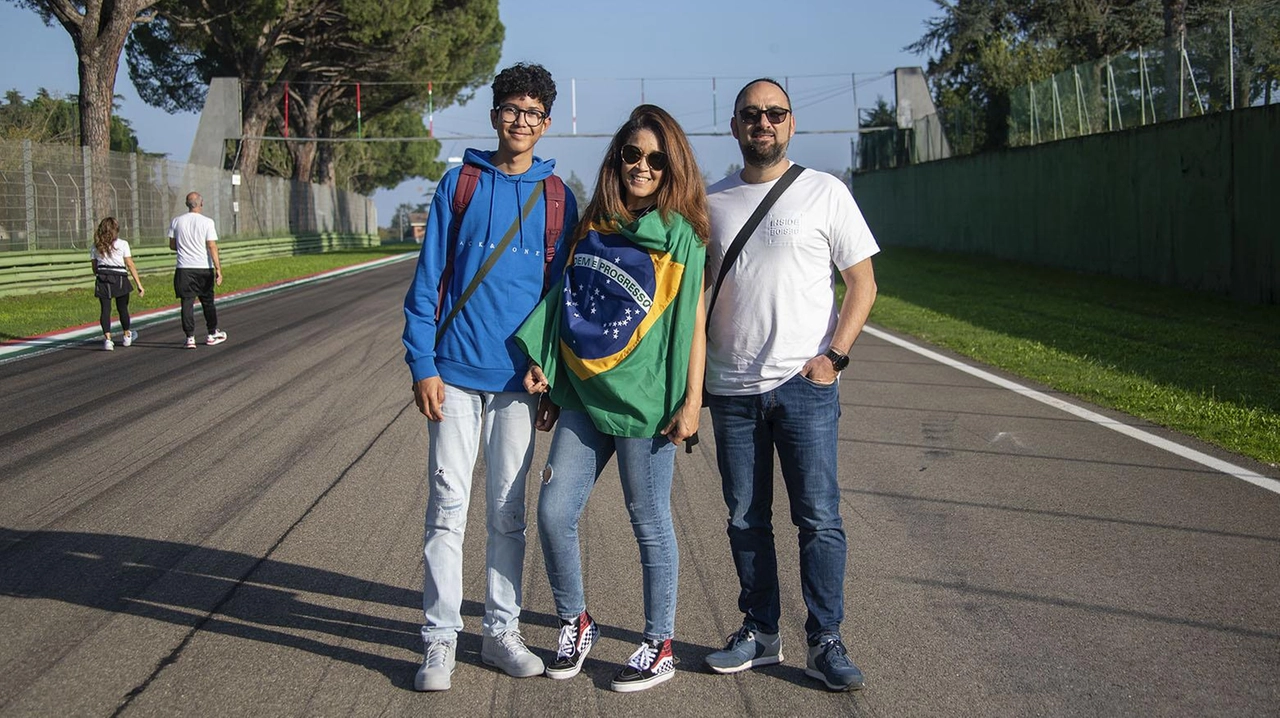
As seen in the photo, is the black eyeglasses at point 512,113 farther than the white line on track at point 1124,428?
No

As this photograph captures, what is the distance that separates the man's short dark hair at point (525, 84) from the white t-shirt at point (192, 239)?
1149 centimetres

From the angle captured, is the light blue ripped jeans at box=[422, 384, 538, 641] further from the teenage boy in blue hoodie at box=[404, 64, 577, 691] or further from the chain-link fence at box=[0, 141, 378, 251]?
the chain-link fence at box=[0, 141, 378, 251]

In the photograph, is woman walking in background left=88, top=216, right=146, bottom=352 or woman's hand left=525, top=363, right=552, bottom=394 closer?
woman's hand left=525, top=363, right=552, bottom=394

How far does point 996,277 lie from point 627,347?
22981 mm

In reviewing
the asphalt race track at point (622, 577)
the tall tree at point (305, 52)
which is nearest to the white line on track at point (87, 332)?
the asphalt race track at point (622, 577)

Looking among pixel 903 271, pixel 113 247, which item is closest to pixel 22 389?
pixel 113 247

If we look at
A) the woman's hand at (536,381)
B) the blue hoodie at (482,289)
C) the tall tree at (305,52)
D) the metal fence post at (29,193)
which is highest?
the tall tree at (305,52)

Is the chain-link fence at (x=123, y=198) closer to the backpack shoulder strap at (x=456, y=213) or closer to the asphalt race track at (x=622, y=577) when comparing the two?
the asphalt race track at (x=622, y=577)

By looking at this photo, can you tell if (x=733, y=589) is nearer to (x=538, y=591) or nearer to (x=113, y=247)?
(x=538, y=591)

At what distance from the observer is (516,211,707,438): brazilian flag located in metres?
3.95

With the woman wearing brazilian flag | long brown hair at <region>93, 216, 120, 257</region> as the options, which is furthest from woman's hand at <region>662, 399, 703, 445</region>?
long brown hair at <region>93, 216, 120, 257</region>

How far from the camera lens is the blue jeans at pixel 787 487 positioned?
13.7ft

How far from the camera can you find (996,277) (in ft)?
84.5

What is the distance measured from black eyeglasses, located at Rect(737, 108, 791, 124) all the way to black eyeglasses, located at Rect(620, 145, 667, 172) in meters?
0.37
